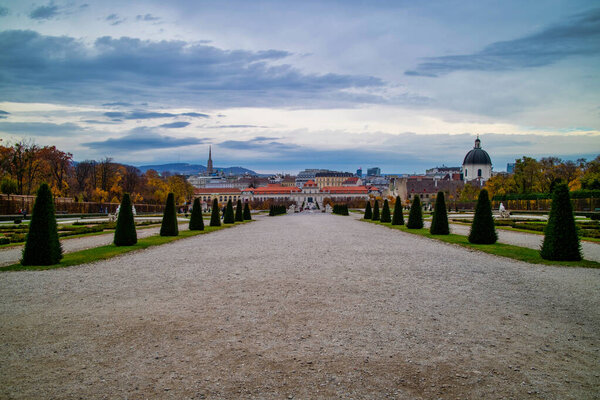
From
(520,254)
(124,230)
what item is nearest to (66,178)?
(124,230)

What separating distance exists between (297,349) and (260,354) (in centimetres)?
44

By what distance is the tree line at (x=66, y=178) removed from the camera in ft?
164

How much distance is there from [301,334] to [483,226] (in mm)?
12954

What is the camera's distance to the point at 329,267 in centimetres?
1085

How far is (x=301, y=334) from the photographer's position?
5469mm

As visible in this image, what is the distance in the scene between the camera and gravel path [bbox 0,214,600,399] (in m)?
4.05

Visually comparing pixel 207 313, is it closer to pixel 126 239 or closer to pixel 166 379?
pixel 166 379

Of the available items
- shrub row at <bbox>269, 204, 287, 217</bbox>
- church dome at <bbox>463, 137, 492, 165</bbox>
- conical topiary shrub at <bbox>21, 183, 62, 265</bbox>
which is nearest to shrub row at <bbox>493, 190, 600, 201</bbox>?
shrub row at <bbox>269, 204, 287, 217</bbox>

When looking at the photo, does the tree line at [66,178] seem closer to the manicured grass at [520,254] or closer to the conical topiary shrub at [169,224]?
the conical topiary shrub at [169,224]

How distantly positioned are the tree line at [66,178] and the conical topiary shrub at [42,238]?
28.9 meters

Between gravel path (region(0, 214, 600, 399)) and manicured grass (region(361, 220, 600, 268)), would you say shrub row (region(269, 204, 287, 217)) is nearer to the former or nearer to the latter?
manicured grass (region(361, 220, 600, 268))

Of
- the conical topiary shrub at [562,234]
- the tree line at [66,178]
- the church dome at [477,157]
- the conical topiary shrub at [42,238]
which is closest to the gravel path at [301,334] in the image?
the conical topiary shrub at [42,238]

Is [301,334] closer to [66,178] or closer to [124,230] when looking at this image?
[124,230]

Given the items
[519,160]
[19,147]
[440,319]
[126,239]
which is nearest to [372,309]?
[440,319]
